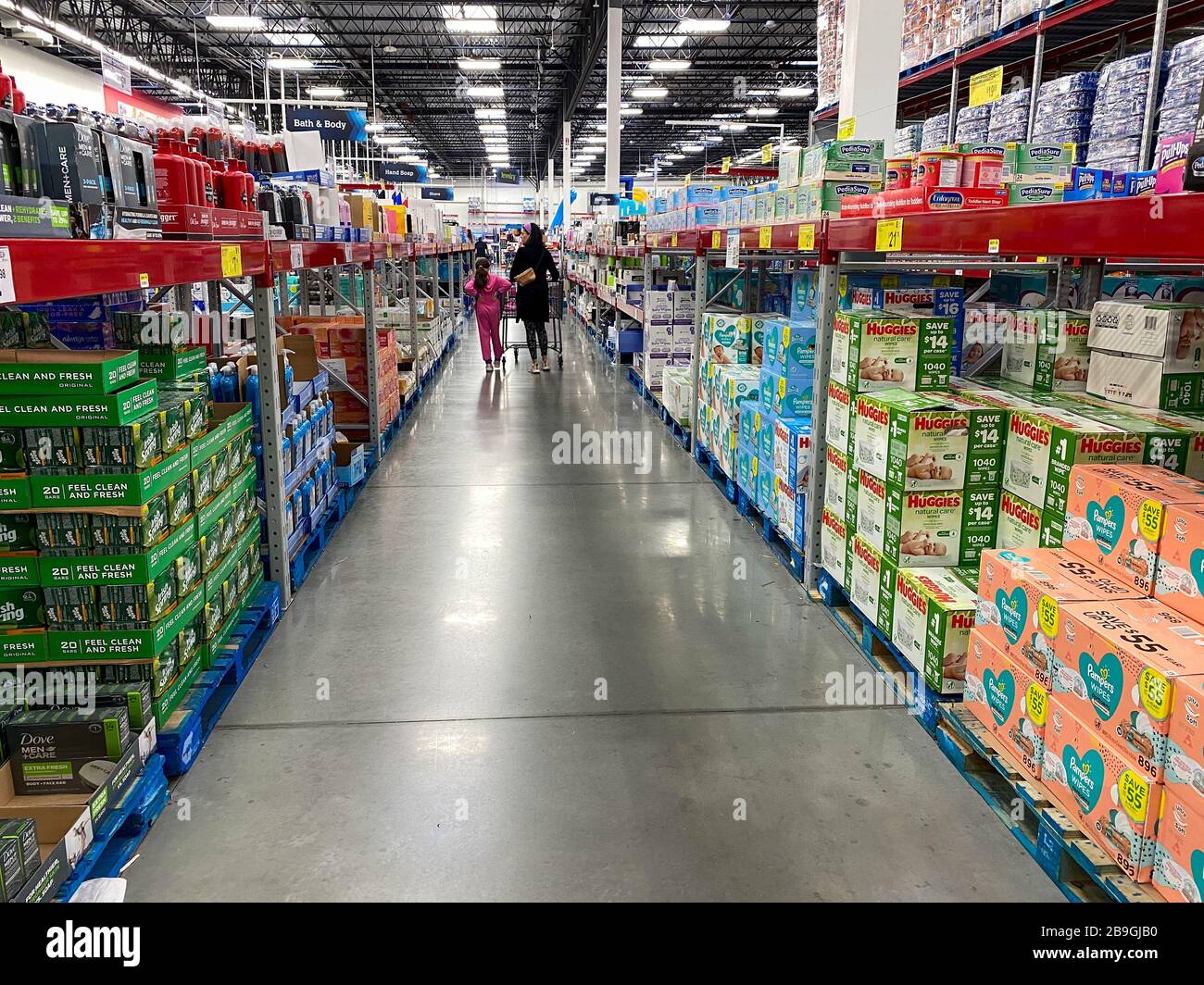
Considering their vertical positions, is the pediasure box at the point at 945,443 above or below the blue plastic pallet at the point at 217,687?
above

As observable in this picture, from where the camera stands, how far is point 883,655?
3820 mm

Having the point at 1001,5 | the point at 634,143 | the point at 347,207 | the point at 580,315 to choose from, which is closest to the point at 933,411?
the point at 1001,5

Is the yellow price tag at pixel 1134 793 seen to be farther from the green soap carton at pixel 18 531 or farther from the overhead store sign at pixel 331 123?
the overhead store sign at pixel 331 123

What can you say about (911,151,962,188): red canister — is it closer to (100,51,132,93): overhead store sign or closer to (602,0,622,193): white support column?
(100,51,132,93): overhead store sign

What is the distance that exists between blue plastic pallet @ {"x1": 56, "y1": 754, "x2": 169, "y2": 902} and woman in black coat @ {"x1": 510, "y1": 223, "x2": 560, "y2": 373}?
10.5 m

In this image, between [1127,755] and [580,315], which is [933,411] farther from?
[580,315]

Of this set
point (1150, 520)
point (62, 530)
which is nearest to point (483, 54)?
point (62, 530)

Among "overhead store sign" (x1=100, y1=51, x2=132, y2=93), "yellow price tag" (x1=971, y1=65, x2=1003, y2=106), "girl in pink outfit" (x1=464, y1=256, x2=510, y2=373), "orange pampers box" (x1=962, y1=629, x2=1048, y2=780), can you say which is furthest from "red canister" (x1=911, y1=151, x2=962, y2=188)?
"girl in pink outfit" (x1=464, y1=256, x2=510, y2=373)

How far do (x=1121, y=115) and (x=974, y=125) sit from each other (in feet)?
5.38

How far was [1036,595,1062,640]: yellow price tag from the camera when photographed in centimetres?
241

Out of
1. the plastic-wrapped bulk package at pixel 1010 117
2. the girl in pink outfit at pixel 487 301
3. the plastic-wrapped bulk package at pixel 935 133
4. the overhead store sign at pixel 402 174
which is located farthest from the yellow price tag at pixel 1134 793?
the overhead store sign at pixel 402 174

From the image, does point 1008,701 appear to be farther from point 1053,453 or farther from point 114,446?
A: point 114,446

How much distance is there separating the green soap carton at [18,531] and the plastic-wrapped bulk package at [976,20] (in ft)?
19.5

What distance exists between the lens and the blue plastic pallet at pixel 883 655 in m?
3.27
